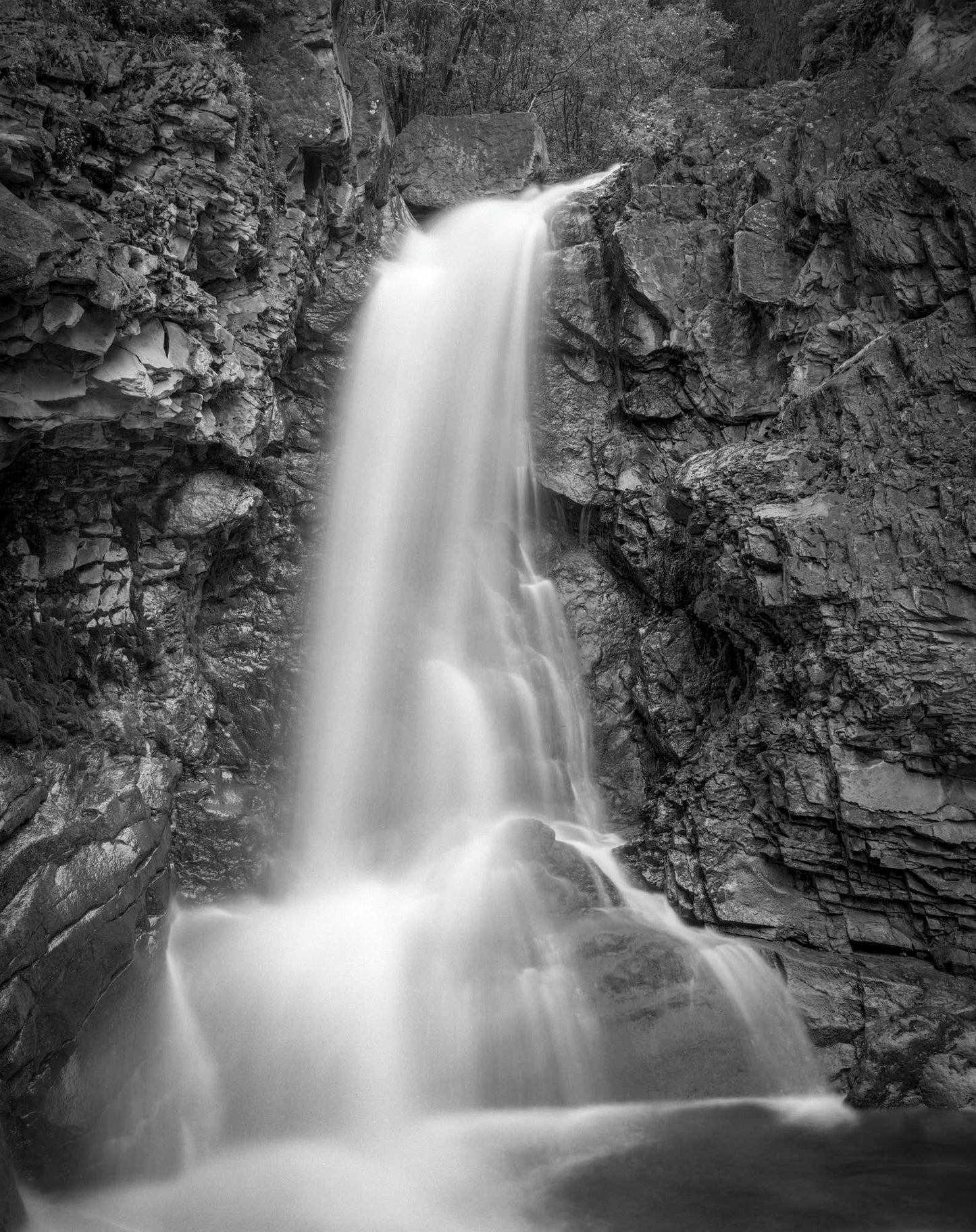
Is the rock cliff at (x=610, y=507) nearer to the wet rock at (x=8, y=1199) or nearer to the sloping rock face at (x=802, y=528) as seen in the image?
the sloping rock face at (x=802, y=528)

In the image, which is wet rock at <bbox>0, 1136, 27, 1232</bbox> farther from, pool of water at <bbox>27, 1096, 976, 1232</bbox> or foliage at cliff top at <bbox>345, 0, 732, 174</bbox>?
foliage at cliff top at <bbox>345, 0, 732, 174</bbox>

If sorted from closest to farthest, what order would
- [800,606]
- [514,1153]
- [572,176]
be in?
[514,1153] < [800,606] < [572,176]

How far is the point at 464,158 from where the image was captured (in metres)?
17.9

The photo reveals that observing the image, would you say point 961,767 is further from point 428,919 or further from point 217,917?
point 217,917

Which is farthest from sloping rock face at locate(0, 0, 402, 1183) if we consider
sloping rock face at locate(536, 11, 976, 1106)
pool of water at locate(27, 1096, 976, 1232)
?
sloping rock face at locate(536, 11, 976, 1106)

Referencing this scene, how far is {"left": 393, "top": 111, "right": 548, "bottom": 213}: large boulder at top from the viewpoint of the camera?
57.6 ft

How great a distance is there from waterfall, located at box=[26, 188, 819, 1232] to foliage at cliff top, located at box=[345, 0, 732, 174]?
6336 millimetres

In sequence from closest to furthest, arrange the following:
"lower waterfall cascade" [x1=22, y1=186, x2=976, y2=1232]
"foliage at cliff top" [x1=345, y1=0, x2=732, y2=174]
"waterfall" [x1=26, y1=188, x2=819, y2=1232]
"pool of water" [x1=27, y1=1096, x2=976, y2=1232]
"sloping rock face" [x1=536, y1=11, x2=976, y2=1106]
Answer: "pool of water" [x1=27, y1=1096, x2=976, y2=1232] < "lower waterfall cascade" [x1=22, y1=186, x2=976, y2=1232] < "waterfall" [x1=26, y1=188, x2=819, y2=1232] < "sloping rock face" [x1=536, y1=11, x2=976, y2=1106] < "foliage at cliff top" [x1=345, y1=0, x2=732, y2=174]

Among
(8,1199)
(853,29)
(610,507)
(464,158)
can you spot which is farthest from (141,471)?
(853,29)

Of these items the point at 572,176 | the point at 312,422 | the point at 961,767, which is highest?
the point at 572,176

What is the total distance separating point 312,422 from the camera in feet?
44.9

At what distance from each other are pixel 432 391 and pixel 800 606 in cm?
707

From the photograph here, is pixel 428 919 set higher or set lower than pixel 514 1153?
higher

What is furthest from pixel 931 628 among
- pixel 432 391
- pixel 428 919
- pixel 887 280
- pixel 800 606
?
pixel 432 391
